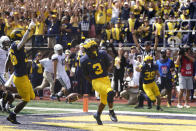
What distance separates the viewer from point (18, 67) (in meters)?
9.54

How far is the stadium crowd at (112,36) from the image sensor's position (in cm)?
1560

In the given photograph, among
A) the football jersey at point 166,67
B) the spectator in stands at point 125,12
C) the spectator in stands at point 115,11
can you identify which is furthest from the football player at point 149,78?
the spectator in stands at point 115,11

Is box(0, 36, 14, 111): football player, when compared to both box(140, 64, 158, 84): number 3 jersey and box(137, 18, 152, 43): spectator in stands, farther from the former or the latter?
box(137, 18, 152, 43): spectator in stands

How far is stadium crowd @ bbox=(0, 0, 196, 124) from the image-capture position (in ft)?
51.2

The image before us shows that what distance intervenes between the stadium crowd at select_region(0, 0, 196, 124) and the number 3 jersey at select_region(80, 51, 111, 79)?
5131 mm

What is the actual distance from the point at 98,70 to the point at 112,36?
30.1ft

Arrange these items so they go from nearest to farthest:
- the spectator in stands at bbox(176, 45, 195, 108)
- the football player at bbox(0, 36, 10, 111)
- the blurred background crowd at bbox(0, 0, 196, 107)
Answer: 1. the football player at bbox(0, 36, 10, 111)
2. the spectator in stands at bbox(176, 45, 195, 108)
3. the blurred background crowd at bbox(0, 0, 196, 107)

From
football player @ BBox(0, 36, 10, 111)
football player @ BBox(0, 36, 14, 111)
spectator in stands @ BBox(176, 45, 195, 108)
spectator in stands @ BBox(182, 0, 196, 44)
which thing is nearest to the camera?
football player @ BBox(0, 36, 14, 111)

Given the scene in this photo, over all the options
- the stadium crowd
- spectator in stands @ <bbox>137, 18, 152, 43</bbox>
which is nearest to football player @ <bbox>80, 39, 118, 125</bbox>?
the stadium crowd

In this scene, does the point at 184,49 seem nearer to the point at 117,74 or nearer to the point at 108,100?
the point at 117,74

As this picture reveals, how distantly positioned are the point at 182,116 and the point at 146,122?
5.84ft

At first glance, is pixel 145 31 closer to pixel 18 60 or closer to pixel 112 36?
pixel 112 36

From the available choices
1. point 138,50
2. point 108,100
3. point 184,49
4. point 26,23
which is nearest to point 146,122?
point 108,100

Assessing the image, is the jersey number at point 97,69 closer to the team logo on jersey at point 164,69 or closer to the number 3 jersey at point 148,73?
the number 3 jersey at point 148,73
